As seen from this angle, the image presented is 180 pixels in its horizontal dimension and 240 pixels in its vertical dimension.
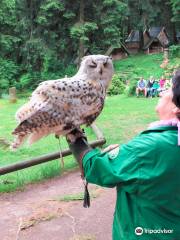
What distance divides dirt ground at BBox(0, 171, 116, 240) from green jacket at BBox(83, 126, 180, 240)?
2.44 metres

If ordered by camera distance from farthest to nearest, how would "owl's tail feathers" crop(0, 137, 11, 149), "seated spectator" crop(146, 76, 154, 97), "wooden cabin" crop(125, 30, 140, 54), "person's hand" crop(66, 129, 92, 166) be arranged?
1. "wooden cabin" crop(125, 30, 140, 54)
2. "seated spectator" crop(146, 76, 154, 97)
3. "owl's tail feathers" crop(0, 137, 11, 149)
4. "person's hand" crop(66, 129, 92, 166)

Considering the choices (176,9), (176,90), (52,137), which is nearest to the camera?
(176,90)

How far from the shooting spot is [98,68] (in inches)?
80.0

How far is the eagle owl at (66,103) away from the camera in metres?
1.92

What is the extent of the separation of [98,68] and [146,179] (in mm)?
617

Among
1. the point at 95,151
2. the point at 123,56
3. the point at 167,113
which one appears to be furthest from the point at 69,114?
the point at 123,56

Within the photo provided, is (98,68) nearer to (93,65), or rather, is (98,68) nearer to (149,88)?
(93,65)

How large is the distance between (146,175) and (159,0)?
37.0 meters

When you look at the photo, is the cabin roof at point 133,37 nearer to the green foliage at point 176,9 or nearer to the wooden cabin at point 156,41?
the wooden cabin at point 156,41

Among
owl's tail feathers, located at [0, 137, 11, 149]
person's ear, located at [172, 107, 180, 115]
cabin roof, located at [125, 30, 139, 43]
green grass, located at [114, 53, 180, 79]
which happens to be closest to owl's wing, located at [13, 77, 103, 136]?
person's ear, located at [172, 107, 180, 115]

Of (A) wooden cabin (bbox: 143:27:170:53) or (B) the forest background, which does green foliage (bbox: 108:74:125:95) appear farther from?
(A) wooden cabin (bbox: 143:27:170:53)

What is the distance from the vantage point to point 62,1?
92.3ft

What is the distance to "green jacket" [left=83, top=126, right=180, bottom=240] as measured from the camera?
166cm

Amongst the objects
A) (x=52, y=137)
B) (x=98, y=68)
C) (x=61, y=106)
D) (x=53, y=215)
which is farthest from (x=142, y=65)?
(x=61, y=106)
